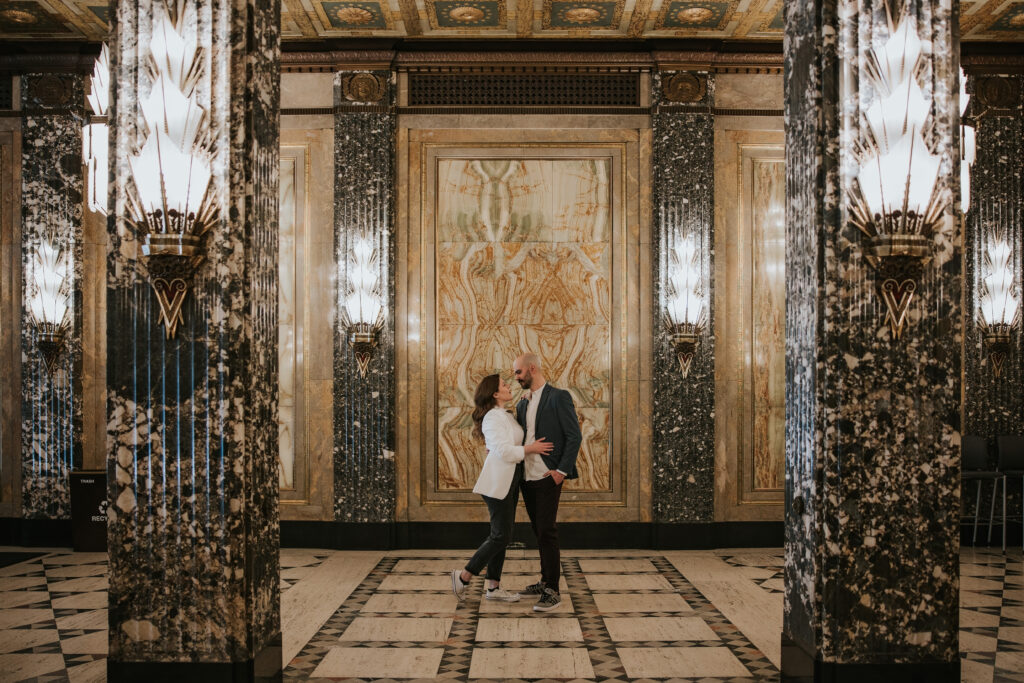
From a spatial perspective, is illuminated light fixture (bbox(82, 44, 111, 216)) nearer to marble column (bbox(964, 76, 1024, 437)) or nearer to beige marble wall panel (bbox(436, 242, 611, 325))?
beige marble wall panel (bbox(436, 242, 611, 325))

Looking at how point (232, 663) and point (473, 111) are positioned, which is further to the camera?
point (473, 111)

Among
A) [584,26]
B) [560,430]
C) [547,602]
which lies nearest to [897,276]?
[560,430]

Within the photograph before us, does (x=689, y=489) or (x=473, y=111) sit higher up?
(x=473, y=111)

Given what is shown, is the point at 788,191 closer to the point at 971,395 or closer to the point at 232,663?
the point at 232,663

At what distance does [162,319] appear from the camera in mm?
3729

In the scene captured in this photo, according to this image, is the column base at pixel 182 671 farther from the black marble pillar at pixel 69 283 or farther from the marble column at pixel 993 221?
the marble column at pixel 993 221

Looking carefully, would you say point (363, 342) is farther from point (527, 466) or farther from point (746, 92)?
point (746, 92)

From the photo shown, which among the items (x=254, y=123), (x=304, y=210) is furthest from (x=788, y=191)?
(x=304, y=210)

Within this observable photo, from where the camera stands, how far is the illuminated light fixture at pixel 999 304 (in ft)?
25.9

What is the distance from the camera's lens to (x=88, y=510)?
7.49 m

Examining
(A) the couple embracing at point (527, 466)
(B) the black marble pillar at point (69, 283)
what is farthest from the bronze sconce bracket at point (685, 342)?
(B) the black marble pillar at point (69, 283)

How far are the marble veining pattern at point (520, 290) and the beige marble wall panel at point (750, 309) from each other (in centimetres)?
113

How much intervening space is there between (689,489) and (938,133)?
4597 mm

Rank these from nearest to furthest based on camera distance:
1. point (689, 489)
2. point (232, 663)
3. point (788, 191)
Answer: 1. point (232, 663)
2. point (788, 191)
3. point (689, 489)
